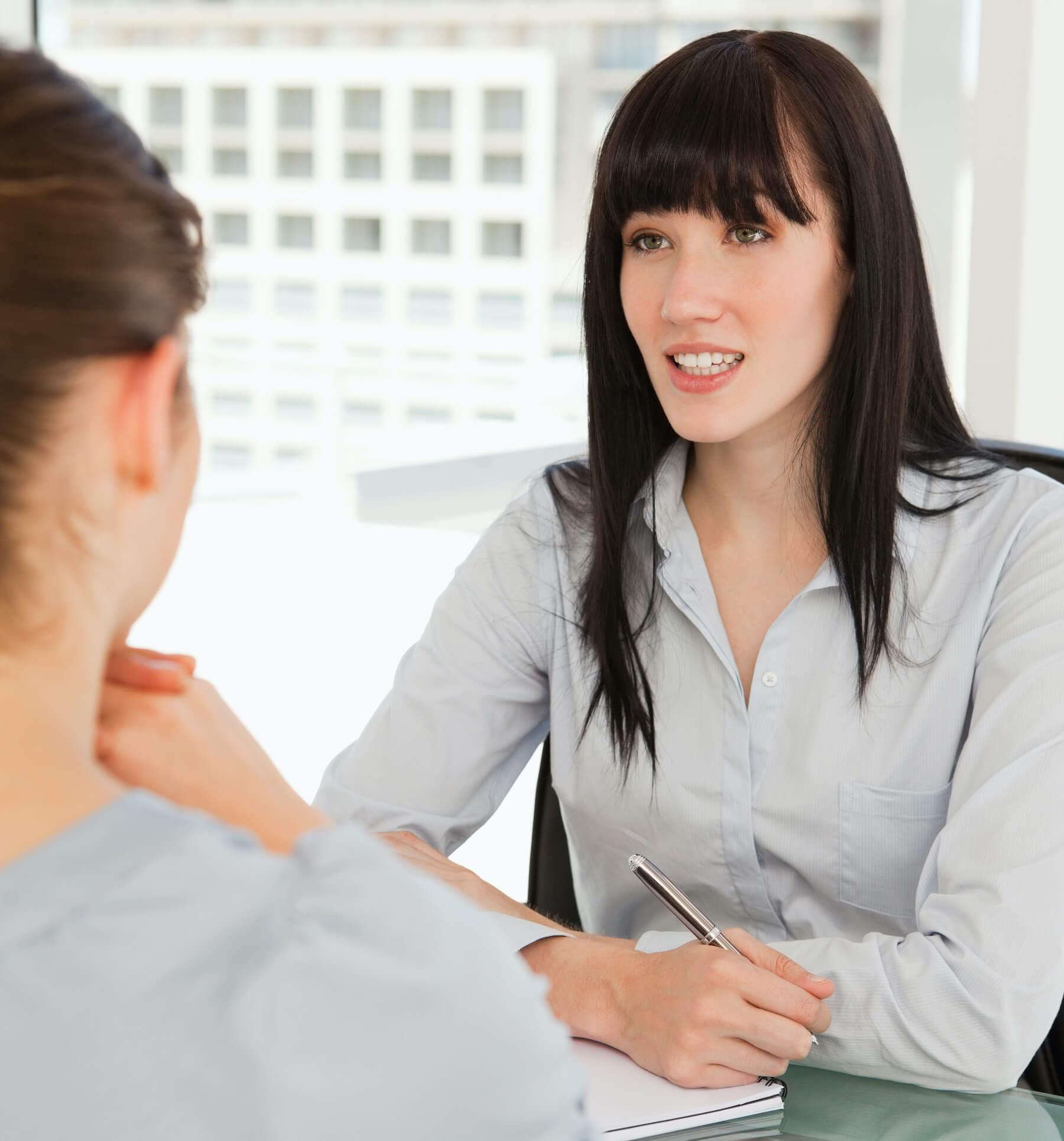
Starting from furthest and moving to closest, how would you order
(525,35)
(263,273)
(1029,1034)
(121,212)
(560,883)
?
(525,35), (263,273), (560,883), (1029,1034), (121,212)

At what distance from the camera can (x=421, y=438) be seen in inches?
314

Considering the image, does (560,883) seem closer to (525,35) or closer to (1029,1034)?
(1029,1034)

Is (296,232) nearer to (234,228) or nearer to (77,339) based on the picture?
(234,228)

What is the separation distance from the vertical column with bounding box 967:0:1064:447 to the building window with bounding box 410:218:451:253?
71.3ft

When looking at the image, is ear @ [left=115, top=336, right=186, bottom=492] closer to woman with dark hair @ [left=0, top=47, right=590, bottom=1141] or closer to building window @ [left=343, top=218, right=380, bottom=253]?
woman with dark hair @ [left=0, top=47, right=590, bottom=1141]

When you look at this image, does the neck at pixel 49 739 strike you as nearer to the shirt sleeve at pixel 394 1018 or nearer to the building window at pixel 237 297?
the shirt sleeve at pixel 394 1018

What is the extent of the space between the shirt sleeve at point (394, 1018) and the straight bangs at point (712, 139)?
95 cm

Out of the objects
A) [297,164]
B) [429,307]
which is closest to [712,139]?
[429,307]

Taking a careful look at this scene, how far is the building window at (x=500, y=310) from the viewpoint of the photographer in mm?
22016

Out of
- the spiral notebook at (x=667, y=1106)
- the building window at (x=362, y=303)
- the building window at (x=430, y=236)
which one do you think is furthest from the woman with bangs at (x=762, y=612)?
the building window at (x=430, y=236)

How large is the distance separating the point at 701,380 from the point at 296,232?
3167cm

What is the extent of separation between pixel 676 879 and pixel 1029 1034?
1.27ft

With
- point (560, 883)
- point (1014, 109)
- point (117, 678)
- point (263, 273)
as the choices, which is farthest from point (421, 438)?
point (263, 273)

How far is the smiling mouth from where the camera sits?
4.37 ft
